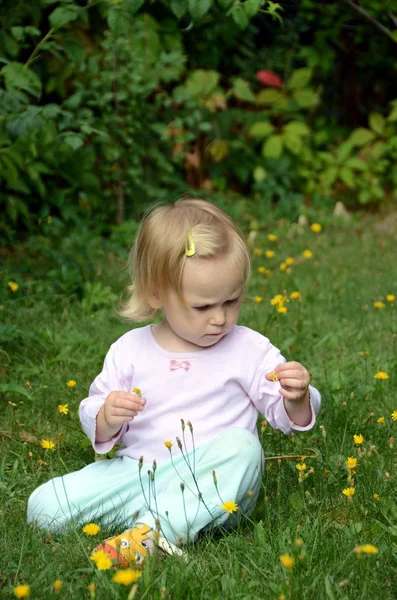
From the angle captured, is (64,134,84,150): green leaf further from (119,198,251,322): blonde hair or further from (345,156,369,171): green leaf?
(345,156,369,171): green leaf

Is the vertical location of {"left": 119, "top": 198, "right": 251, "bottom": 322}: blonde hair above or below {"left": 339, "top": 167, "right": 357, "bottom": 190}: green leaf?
above

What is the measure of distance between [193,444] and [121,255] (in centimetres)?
274

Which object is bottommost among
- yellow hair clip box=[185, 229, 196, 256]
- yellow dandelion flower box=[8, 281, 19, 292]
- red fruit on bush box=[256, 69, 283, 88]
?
red fruit on bush box=[256, 69, 283, 88]

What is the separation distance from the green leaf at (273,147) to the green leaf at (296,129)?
0.11 metres

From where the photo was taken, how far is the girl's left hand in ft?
7.38

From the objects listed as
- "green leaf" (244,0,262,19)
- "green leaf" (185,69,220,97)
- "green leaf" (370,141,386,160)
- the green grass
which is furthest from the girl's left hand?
"green leaf" (370,141,386,160)

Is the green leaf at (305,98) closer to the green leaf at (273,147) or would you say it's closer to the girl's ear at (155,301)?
the green leaf at (273,147)

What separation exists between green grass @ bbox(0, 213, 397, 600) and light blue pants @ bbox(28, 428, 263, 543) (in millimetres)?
68

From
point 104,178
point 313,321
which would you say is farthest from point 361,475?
point 104,178

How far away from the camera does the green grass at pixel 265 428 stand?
205 cm

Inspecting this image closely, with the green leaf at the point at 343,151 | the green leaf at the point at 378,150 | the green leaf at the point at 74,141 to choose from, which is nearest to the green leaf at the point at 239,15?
the green leaf at the point at 74,141

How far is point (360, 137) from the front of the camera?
6539 mm

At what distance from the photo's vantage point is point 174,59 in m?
5.48

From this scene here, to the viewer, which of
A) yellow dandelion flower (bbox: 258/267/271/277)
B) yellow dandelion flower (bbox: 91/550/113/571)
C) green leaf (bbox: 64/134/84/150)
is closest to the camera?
yellow dandelion flower (bbox: 91/550/113/571)
